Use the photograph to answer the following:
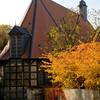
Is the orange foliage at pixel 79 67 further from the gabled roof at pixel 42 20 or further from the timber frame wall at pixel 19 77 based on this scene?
the gabled roof at pixel 42 20

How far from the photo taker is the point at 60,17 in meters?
48.2

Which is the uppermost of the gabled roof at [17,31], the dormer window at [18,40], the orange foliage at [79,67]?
the gabled roof at [17,31]

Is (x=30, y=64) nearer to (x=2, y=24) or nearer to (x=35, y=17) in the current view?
(x=35, y=17)

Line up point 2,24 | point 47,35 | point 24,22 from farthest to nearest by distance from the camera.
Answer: point 2,24
point 24,22
point 47,35

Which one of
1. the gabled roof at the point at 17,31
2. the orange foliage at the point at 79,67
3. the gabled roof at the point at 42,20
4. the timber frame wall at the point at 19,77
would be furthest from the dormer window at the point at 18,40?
the orange foliage at the point at 79,67

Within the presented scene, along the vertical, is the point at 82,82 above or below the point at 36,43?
below

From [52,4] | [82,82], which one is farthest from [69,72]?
[52,4]

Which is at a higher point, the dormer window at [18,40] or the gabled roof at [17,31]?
the gabled roof at [17,31]

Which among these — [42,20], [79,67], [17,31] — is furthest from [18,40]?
[79,67]

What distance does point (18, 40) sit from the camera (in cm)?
4403

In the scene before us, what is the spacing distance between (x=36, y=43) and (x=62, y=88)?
2074 centimetres

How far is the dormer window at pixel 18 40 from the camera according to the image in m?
43.1

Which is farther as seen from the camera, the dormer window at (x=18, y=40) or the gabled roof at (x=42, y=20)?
the dormer window at (x=18, y=40)

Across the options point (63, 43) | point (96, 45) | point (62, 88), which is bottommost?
point (62, 88)
